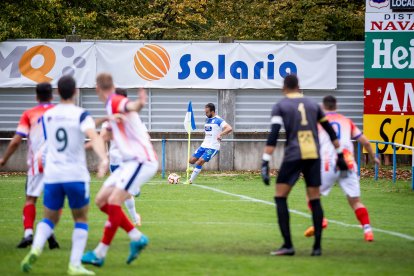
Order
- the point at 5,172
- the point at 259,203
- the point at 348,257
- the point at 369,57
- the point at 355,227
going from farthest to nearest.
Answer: the point at 5,172, the point at 369,57, the point at 259,203, the point at 355,227, the point at 348,257

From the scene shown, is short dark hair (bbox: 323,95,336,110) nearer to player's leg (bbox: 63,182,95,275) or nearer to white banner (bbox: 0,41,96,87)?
player's leg (bbox: 63,182,95,275)

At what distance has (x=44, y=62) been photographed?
33625 millimetres

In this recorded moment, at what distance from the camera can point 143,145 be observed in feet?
37.3

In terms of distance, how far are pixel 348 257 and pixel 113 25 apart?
110 ft

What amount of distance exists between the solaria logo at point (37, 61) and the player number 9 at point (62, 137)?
910 inches

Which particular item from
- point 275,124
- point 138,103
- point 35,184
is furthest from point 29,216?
point 275,124

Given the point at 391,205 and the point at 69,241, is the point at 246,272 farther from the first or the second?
the point at 391,205

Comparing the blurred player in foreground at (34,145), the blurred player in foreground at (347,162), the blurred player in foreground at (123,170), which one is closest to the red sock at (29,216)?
the blurred player in foreground at (34,145)

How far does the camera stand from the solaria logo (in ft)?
110

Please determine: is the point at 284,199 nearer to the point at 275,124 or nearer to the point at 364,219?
the point at 275,124

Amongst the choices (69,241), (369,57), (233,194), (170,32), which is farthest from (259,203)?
(170,32)

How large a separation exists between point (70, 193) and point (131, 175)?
0.85m

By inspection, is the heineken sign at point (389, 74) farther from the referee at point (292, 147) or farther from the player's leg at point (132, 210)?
the referee at point (292, 147)

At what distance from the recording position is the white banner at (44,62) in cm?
3356
